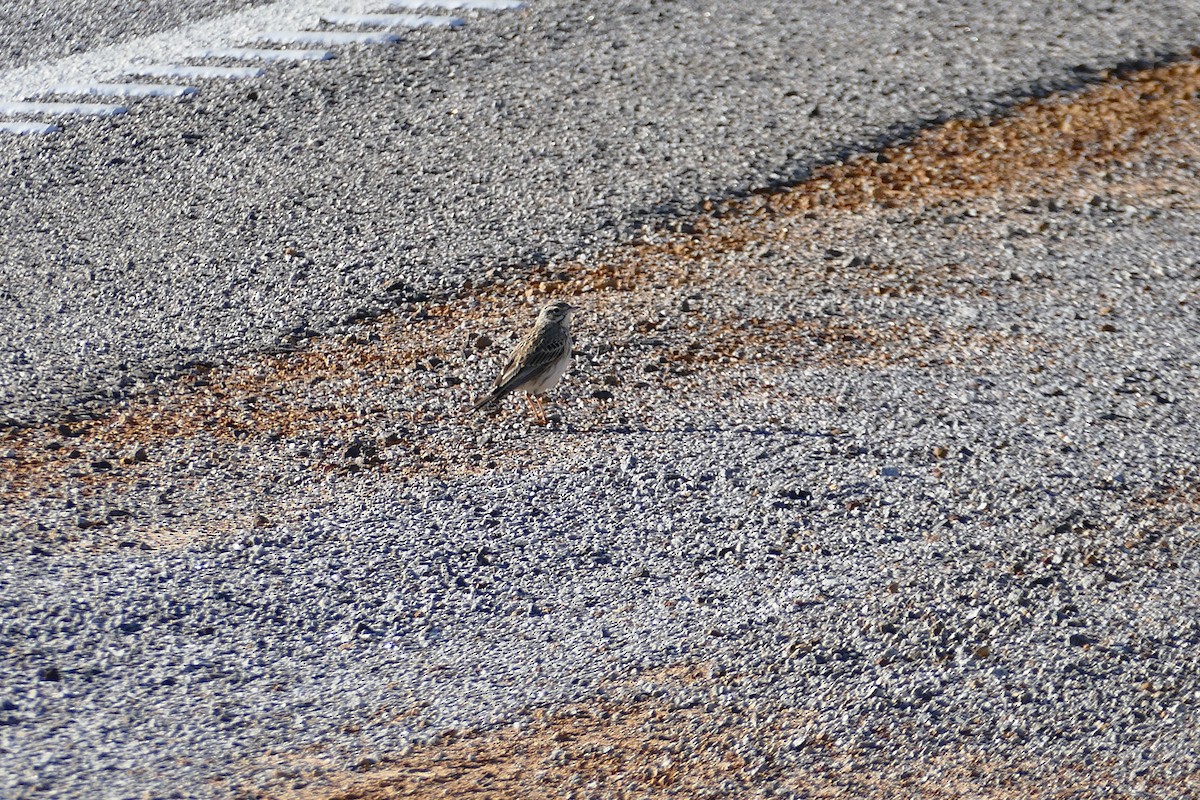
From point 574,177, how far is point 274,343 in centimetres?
280

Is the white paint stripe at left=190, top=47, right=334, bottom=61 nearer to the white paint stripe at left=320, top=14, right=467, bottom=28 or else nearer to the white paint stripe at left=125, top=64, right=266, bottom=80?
the white paint stripe at left=125, top=64, right=266, bottom=80

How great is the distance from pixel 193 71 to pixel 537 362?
208 inches

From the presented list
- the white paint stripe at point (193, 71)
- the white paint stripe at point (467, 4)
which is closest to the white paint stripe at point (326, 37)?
the white paint stripe at point (193, 71)

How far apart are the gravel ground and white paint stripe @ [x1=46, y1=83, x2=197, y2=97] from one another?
3.47 metres

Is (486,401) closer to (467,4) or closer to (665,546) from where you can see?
(665,546)

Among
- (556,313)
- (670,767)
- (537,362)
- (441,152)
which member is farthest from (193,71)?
(670,767)

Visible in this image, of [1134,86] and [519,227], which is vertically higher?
[519,227]

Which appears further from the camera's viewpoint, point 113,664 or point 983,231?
point 983,231

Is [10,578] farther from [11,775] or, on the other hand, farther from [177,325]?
[177,325]

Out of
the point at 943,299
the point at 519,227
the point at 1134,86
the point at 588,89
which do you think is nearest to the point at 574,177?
the point at 519,227

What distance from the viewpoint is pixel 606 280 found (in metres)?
9.34

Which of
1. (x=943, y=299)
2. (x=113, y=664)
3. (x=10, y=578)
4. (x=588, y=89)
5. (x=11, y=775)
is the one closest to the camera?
(x=11, y=775)

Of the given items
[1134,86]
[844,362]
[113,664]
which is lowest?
[1134,86]

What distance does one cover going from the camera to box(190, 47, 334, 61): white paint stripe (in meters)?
11.7
